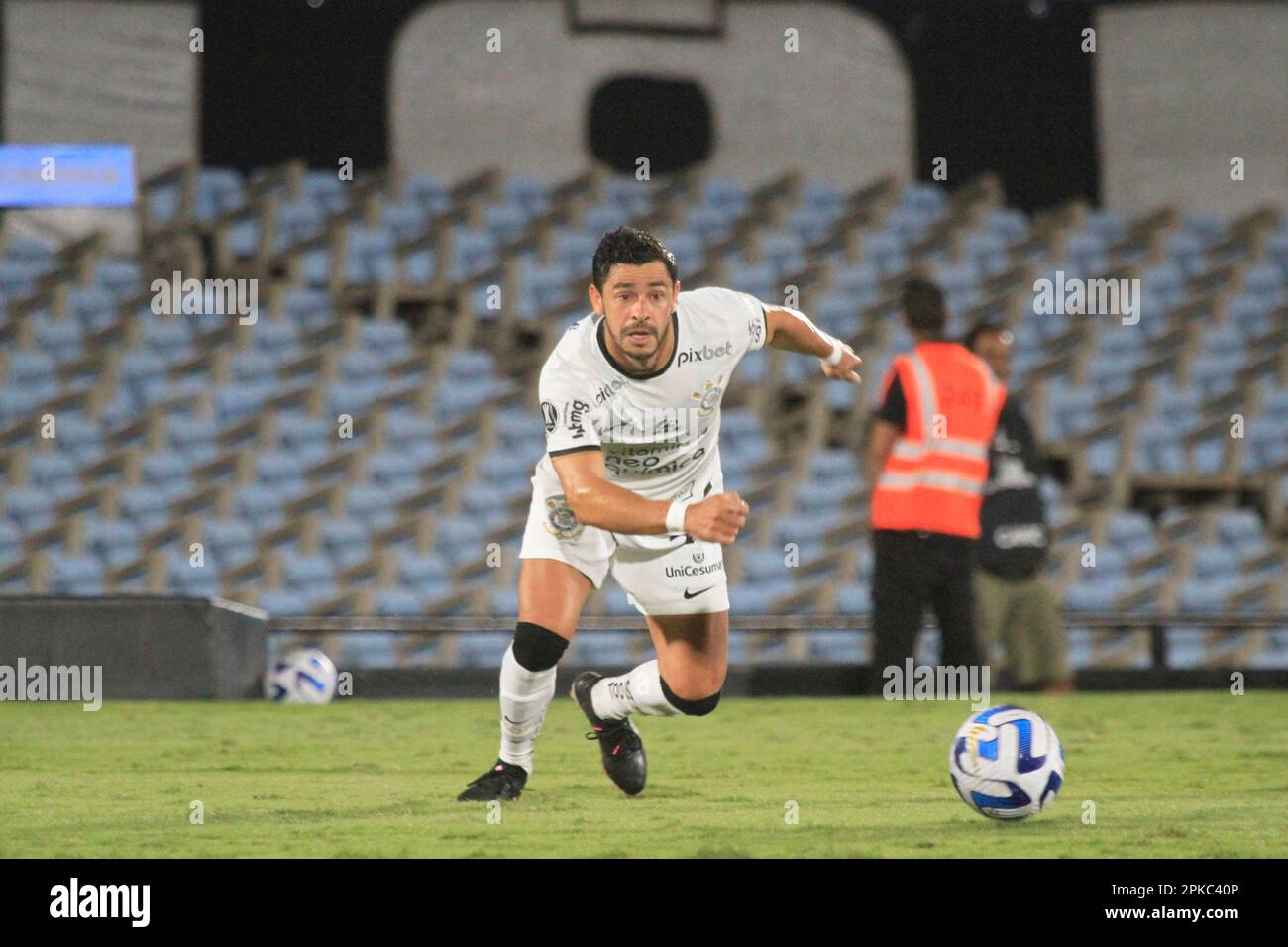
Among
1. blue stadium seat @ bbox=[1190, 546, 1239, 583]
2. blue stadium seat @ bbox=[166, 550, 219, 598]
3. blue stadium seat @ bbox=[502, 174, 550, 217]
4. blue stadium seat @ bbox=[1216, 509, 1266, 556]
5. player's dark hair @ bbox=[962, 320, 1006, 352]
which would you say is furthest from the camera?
blue stadium seat @ bbox=[502, 174, 550, 217]

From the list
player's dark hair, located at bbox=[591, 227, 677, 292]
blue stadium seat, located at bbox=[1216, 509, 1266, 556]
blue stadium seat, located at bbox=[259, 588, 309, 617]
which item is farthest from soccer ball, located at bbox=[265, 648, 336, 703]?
blue stadium seat, located at bbox=[1216, 509, 1266, 556]

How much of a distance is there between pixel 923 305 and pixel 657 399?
9.32 ft

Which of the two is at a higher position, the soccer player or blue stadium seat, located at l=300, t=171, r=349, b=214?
blue stadium seat, located at l=300, t=171, r=349, b=214

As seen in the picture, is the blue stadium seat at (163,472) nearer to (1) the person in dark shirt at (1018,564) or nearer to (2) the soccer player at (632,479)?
(1) the person in dark shirt at (1018,564)

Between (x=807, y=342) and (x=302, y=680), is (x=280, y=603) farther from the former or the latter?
(x=807, y=342)

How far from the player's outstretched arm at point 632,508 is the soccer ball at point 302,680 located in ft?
15.1

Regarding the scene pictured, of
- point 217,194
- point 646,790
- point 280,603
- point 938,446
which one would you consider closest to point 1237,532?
point 938,446

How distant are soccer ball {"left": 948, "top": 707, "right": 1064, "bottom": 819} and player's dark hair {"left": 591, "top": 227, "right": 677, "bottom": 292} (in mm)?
1515

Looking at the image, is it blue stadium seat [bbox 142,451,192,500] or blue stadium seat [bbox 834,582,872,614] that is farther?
blue stadium seat [bbox 142,451,192,500]

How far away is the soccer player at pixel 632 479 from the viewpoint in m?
4.74

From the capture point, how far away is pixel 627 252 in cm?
471

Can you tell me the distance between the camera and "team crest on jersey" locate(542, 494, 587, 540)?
5129 millimetres

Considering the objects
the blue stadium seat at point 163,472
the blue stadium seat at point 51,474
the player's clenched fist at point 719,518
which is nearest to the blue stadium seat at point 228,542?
the blue stadium seat at point 163,472

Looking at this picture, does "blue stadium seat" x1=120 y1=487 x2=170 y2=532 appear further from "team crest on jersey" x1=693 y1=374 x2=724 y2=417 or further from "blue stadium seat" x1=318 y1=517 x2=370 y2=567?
"team crest on jersey" x1=693 y1=374 x2=724 y2=417
